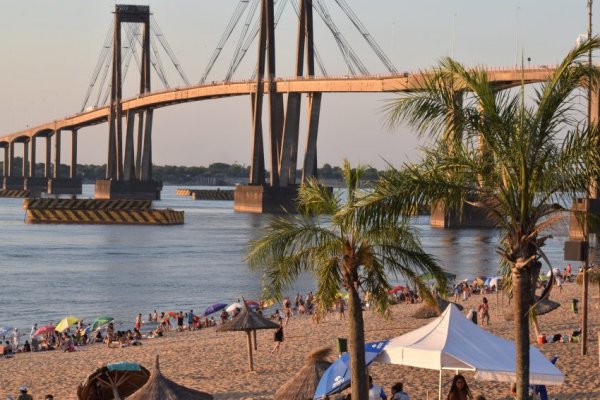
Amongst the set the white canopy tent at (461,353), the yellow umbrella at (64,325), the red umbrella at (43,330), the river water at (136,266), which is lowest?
the river water at (136,266)

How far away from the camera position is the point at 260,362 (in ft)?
54.0

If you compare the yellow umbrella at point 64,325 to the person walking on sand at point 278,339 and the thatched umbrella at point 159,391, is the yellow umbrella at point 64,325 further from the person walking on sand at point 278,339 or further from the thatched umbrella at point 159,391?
the thatched umbrella at point 159,391

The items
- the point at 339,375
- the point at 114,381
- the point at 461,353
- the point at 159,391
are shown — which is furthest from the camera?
the point at 114,381

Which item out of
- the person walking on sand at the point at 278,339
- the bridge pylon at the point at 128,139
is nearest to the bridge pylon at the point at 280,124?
the bridge pylon at the point at 128,139

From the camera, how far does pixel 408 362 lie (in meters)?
9.72

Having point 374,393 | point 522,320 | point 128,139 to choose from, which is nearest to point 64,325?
point 374,393

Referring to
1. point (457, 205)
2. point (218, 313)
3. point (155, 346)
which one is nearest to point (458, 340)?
point (457, 205)

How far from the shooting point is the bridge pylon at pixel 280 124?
73.4 m

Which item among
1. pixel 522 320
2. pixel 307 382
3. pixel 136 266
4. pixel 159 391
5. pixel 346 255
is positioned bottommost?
pixel 136 266

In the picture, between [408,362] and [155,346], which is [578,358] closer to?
[408,362]

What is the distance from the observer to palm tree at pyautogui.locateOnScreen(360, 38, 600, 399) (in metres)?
8.07

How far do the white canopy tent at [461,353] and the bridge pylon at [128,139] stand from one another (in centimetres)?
8143

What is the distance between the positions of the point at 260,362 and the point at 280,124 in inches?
2381

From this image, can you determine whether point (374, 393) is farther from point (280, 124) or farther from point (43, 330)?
point (280, 124)
